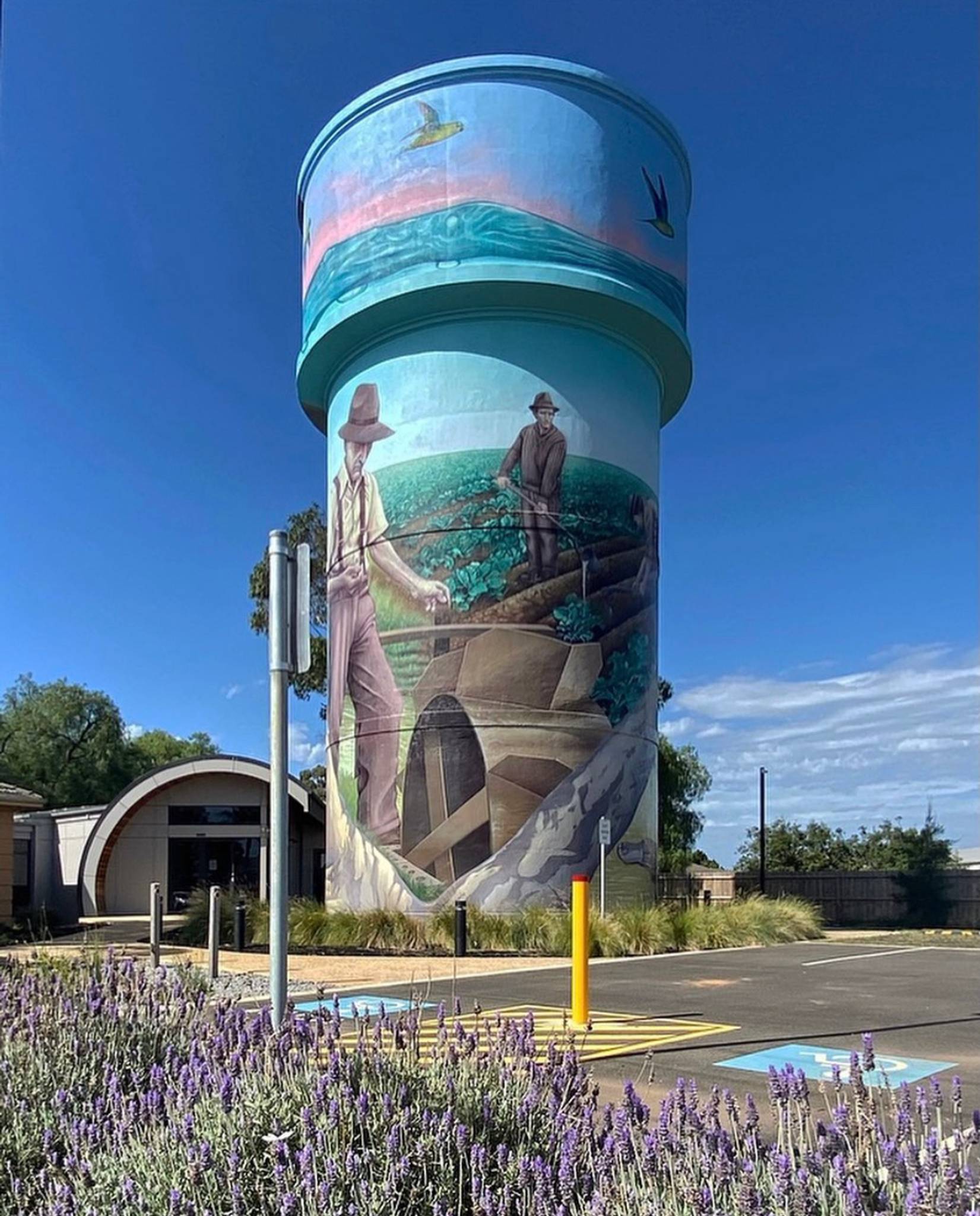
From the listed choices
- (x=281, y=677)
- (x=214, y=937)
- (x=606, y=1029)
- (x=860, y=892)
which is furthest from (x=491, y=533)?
(x=860, y=892)

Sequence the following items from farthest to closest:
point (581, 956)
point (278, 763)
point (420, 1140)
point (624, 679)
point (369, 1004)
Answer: point (624, 679) < point (369, 1004) < point (581, 956) < point (278, 763) < point (420, 1140)

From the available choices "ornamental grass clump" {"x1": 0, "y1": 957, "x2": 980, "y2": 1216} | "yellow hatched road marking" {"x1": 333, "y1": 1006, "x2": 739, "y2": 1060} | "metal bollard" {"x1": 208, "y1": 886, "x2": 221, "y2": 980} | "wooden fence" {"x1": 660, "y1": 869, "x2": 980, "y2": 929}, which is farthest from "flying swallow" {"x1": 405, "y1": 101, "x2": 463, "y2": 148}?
"ornamental grass clump" {"x1": 0, "y1": 957, "x2": 980, "y2": 1216}

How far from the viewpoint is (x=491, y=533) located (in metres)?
25.2

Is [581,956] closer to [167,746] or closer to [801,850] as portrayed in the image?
[801,850]

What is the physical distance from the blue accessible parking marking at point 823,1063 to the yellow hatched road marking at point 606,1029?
32.4 inches

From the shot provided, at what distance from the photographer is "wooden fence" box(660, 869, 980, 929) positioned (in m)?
37.2

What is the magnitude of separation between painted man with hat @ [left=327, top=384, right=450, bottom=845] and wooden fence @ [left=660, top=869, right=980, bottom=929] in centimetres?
1351

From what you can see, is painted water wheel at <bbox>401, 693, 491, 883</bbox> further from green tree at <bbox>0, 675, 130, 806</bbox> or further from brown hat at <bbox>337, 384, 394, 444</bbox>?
green tree at <bbox>0, 675, 130, 806</bbox>

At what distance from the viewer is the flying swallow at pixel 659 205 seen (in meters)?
27.6

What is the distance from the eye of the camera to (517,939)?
20.2m

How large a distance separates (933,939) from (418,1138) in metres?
25.7

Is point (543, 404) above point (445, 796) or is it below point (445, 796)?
above

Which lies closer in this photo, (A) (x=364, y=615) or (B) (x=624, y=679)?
(B) (x=624, y=679)

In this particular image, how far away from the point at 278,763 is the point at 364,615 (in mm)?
20807
